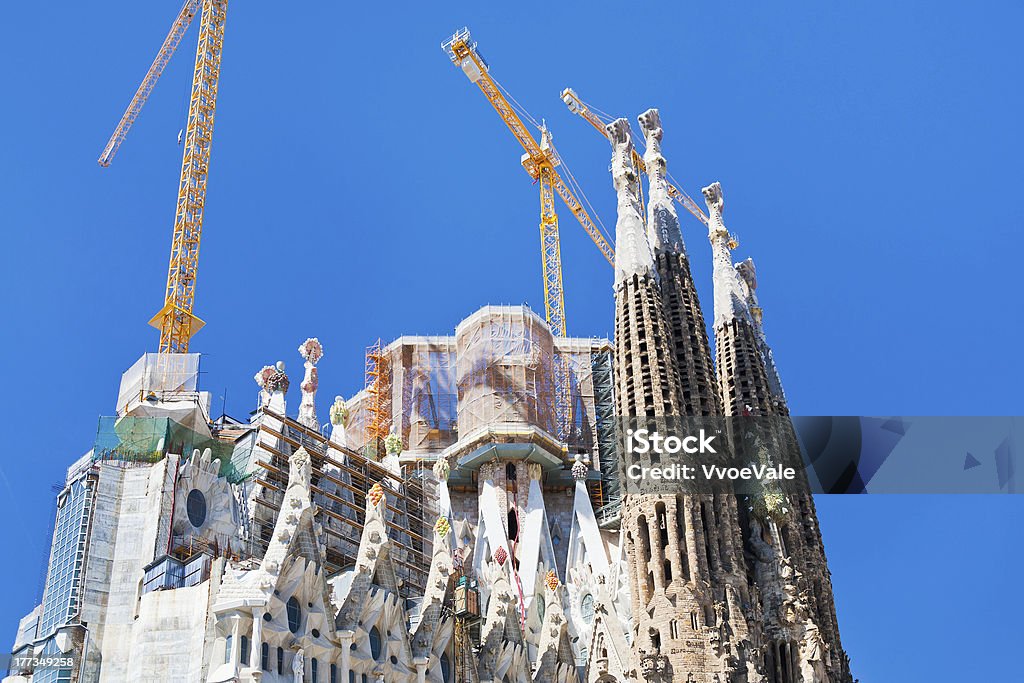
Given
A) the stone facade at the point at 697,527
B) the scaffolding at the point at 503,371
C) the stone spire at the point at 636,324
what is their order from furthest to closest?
the scaffolding at the point at 503,371 < the stone spire at the point at 636,324 < the stone facade at the point at 697,527

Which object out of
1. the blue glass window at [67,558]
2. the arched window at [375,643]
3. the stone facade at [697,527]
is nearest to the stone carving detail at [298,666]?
the arched window at [375,643]

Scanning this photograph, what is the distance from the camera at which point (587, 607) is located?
58.3m

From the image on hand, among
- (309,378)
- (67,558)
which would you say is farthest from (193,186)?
(67,558)

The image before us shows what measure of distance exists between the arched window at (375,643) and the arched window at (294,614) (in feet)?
12.8

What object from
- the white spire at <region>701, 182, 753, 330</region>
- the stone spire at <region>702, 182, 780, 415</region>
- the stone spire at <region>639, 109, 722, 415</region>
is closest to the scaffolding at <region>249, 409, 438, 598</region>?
the stone spire at <region>639, 109, 722, 415</region>

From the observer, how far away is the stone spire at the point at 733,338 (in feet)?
195

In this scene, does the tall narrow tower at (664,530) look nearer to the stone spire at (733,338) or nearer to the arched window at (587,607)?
the stone spire at (733,338)

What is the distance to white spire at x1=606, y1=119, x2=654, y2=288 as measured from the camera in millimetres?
55781

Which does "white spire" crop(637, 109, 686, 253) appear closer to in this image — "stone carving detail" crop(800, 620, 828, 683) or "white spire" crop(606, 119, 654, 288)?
"white spire" crop(606, 119, 654, 288)

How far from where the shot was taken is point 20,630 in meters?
45.5

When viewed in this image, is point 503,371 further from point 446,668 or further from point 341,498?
point 446,668

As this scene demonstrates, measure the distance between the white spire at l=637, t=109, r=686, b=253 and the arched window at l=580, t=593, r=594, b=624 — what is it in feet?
52.7

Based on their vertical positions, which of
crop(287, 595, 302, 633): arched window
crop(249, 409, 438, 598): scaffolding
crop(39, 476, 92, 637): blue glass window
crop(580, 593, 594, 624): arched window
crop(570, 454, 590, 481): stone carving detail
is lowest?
crop(287, 595, 302, 633): arched window

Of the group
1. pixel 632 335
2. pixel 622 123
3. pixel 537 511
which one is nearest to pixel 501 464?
pixel 537 511
